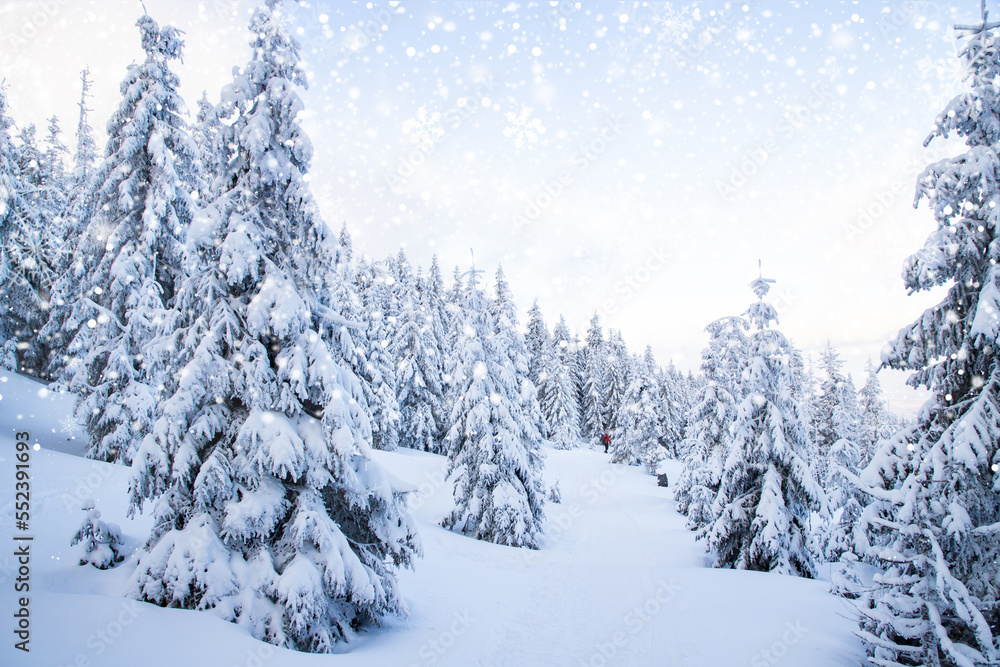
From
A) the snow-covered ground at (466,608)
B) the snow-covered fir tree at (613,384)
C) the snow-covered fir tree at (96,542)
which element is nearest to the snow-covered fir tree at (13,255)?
the snow-covered ground at (466,608)

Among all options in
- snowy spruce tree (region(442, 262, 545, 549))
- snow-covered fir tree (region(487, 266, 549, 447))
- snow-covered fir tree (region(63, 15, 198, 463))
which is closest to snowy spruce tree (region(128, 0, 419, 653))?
snow-covered fir tree (region(63, 15, 198, 463))

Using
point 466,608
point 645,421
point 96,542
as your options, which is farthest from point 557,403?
point 96,542

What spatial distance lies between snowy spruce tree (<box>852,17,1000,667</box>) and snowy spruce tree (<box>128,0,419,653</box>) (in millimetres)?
8141

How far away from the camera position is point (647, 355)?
189 ft

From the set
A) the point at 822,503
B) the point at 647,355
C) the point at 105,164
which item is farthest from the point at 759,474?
the point at 647,355

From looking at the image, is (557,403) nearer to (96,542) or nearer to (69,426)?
(69,426)

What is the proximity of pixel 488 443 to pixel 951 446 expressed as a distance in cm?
1571

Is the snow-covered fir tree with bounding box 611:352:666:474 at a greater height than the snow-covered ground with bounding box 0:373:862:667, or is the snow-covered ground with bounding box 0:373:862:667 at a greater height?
the snow-covered fir tree with bounding box 611:352:666:474

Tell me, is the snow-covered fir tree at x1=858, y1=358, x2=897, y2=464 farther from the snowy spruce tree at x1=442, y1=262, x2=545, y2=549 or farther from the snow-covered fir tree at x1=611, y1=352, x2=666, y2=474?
the snowy spruce tree at x1=442, y1=262, x2=545, y2=549

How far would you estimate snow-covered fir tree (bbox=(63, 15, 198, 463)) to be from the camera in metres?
16.0

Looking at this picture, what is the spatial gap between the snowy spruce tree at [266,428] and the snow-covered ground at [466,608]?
65 centimetres

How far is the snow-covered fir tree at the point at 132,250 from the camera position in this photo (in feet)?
52.4

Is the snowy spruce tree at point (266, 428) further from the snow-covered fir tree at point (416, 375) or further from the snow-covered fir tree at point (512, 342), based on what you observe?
the snow-covered fir tree at point (416, 375)

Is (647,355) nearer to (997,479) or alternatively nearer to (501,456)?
(501,456)
